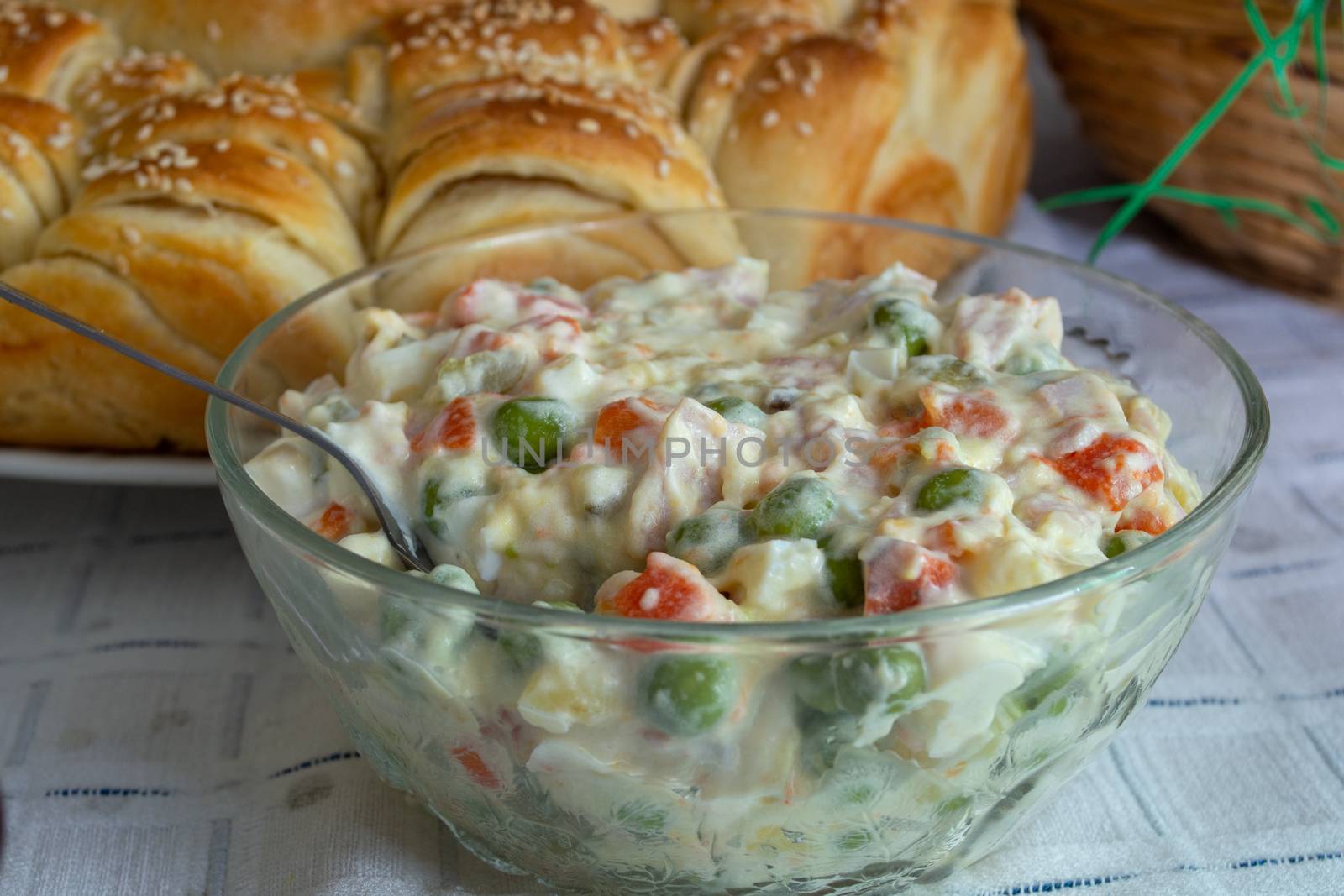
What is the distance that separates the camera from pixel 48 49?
1.80m

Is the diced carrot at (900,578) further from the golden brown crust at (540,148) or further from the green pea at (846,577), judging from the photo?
the golden brown crust at (540,148)

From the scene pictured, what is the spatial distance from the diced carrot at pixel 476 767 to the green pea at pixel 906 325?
0.55m

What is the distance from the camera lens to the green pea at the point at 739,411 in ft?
3.74

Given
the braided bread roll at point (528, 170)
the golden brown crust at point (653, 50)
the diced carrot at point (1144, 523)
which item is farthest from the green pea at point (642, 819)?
the golden brown crust at point (653, 50)

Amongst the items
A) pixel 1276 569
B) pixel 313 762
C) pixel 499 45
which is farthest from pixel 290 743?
pixel 1276 569

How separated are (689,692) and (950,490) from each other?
27cm

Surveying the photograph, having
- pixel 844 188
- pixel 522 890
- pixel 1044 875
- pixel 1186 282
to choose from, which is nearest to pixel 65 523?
pixel 522 890

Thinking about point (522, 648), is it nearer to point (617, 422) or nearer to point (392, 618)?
point (392, 618)

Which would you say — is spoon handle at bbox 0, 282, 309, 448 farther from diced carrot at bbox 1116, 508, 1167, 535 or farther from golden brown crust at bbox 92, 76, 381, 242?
diced carrot at bbox 1116, 508, 1167, 535

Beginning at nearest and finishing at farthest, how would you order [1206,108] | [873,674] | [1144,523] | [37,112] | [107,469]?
[873,674], [1144,523], [107,469], [37,112], [1206,108]

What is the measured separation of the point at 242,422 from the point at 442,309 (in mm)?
235

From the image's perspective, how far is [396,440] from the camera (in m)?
1.16

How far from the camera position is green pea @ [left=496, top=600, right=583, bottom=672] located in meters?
0.91

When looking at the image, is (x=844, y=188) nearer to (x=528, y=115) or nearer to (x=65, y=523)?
(x=528, y=115)
